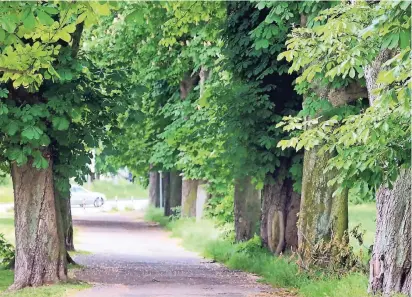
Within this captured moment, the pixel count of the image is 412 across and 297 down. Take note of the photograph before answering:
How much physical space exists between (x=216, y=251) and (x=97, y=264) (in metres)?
4.09

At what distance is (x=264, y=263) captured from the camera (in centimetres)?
1809

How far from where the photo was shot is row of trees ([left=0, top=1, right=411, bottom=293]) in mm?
8193

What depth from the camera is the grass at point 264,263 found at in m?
12.9

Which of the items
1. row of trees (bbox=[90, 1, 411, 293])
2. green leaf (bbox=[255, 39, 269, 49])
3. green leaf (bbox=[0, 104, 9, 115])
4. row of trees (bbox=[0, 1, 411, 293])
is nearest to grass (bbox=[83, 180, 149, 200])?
row of trees (bbox=[90, 1, 411, 293])

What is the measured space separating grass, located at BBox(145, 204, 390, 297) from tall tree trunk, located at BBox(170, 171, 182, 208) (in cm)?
608

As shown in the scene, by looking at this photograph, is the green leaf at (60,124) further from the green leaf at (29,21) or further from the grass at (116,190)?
the grass at (116,190)

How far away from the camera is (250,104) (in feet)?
60.5

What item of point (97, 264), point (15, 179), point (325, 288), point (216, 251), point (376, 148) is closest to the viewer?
point (376, 148)

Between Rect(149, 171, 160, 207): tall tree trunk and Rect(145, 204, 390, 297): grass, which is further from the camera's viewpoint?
Rect(149, 171, 160, 207): tall tree trunk

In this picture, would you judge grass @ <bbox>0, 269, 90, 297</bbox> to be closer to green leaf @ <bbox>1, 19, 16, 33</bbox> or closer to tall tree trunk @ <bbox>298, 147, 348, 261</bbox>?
tall tree trunk @ <bbox>298, 147, 348, 261</bbox>

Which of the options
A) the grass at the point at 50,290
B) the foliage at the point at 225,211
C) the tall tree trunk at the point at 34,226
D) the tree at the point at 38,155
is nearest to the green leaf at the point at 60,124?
the tree at the point at 38,155

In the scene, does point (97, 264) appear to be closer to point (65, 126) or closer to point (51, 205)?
point (51, 205)

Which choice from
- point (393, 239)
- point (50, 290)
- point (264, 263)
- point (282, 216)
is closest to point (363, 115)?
point (393, 239)

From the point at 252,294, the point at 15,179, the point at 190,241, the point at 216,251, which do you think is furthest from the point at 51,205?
the point at 190,241
